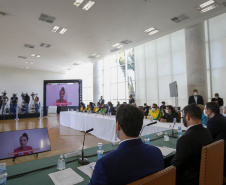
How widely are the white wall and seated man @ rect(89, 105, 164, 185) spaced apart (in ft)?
50.1

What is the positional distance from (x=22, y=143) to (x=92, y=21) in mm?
4716

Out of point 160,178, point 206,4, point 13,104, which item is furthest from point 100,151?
point 13,104

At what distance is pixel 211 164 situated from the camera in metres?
1.29

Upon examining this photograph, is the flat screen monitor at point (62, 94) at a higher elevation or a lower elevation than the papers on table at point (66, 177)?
higher

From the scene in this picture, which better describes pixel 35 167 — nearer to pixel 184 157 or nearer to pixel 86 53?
pixel 184 157

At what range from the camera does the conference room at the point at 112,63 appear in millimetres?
1534

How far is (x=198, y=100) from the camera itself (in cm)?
574

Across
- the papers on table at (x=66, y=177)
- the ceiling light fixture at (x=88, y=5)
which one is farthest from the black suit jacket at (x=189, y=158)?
the ceiling light fixture at (x=88, y=5)

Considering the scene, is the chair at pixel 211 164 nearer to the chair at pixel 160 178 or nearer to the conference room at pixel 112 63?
the conference room at pixel 112 63

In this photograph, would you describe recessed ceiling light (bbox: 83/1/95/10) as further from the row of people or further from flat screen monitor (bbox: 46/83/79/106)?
flat screen monitor (bbox: 46/83/79/106)

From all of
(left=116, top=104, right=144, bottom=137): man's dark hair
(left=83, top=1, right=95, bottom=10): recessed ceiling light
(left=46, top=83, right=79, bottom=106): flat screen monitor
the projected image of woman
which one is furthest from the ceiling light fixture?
the projected image of woman

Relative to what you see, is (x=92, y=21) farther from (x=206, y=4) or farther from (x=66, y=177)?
(x=66, y=177)

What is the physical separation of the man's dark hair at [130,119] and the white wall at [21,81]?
50.0ft

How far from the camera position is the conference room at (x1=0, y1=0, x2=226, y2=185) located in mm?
1534
